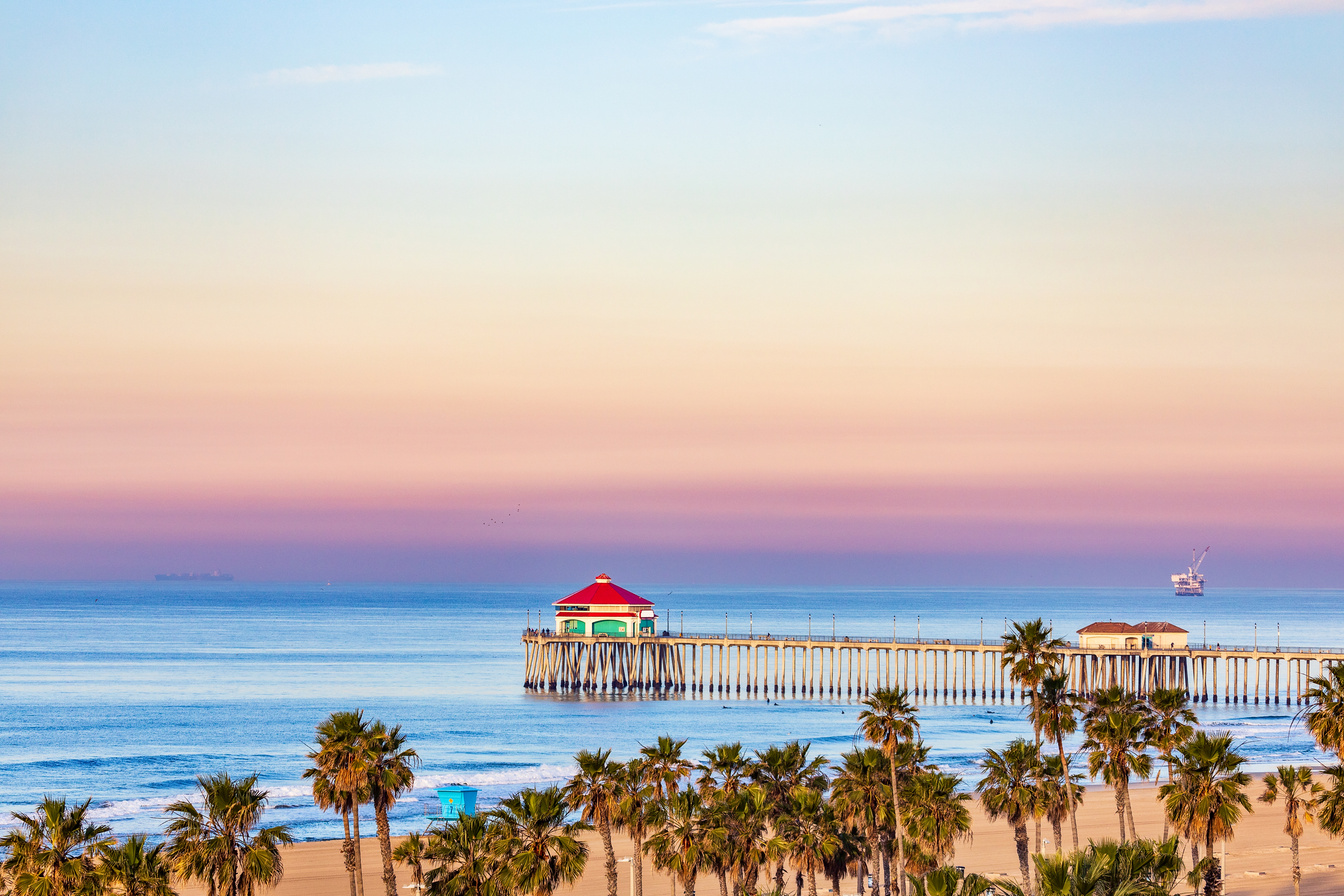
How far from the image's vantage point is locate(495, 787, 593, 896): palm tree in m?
27.7

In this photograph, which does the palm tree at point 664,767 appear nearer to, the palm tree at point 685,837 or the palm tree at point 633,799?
the palm tree at point 633,799

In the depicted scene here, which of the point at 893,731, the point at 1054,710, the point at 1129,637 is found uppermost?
the point at 893,731

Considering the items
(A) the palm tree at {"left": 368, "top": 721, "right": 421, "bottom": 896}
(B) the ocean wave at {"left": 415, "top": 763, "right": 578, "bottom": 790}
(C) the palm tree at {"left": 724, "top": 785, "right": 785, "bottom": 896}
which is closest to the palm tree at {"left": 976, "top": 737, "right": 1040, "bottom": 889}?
(C) the palm tree at {"left": 724, "top": 785, "right": 785, "bottom": 896}

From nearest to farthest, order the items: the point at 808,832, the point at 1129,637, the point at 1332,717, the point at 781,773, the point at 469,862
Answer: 1. the point at 469,862
2. the point at 808,832
3. the point at 781,773
4. the point at 1332,717
5. the point at 1129,637

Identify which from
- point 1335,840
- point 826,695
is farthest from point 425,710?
point 1335,840

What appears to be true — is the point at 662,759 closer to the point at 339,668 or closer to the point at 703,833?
the point at 703,833

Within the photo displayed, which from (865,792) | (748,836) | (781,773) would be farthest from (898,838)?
(748,836)

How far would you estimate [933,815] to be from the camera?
108 feet

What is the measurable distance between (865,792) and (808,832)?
309 cm

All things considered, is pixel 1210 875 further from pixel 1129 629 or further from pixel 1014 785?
pixel 1129 629

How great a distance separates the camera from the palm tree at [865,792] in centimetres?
3328

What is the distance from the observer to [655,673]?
107 metres

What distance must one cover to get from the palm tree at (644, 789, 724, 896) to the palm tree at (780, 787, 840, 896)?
65.0 inches

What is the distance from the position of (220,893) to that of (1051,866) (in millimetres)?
15628
